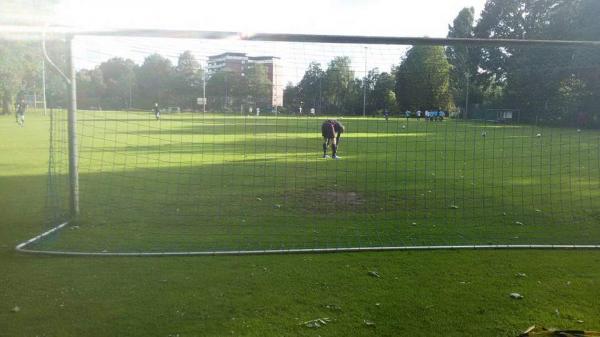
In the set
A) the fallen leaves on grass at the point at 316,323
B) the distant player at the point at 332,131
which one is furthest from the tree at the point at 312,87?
the distant player at the point at 332,131

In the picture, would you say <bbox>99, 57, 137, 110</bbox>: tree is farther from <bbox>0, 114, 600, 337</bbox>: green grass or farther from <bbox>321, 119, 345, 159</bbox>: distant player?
<bbox>321, 119, 345, 159</bbox>: distant player

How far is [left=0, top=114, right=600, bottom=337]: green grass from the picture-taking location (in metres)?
4.50

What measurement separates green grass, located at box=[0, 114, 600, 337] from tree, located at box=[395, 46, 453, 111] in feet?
8.62

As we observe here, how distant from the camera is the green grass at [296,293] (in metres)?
4.50

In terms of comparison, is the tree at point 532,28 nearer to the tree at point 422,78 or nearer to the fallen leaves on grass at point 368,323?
the tree at point 422,78

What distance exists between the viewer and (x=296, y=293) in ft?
17.3

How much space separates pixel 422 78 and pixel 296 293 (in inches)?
168

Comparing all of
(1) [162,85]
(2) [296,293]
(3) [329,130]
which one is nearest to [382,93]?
(1) [162,85]

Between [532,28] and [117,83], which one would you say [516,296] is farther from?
[532,28]

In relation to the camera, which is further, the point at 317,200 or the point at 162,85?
the point at 317,200

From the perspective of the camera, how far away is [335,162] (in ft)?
57.5

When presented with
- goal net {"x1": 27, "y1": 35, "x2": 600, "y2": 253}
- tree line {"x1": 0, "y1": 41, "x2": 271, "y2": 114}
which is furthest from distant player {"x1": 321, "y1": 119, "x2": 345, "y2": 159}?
tree line {"x1": 0, "y1": 41, "x2": 271, "y2": 114}

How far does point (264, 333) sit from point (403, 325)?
1.24 m

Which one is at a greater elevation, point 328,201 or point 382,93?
point 382,93
